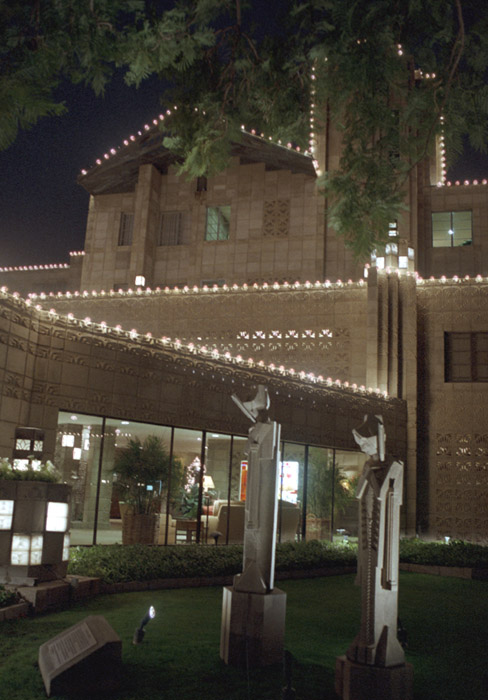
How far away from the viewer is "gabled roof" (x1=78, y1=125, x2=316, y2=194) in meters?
28.1

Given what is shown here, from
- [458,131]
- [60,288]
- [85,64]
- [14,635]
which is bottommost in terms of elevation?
[14,635]

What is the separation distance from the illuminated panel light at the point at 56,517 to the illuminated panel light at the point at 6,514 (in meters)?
0.55

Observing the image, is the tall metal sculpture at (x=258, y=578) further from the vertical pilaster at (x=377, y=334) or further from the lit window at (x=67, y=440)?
the vertical pilaster at (x=377, y=334)

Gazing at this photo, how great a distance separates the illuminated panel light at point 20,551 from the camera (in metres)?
9.86

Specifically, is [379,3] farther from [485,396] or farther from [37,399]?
[485,396]

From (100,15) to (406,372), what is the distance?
18.5 meters

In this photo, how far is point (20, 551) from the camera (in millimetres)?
9898

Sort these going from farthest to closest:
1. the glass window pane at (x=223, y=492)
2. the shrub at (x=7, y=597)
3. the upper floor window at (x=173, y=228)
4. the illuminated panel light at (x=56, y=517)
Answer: the upper floor window at (x=173, y=228)
the glass window pane at (x=223, y=492)
the illuminated panel light at (x=56, y=517)
the shrub at (x=7, y=597)

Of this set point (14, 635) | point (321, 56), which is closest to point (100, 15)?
point (321, 56)

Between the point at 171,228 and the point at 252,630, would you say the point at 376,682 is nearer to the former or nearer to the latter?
the point at 252,630

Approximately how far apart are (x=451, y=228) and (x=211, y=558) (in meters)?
19.9

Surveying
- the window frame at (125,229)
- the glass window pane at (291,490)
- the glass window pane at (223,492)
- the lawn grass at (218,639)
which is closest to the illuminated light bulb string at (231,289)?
the window frame at (125,229)

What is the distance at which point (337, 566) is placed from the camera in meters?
16.0

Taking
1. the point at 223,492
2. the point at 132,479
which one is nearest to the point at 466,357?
the point at 223,492
